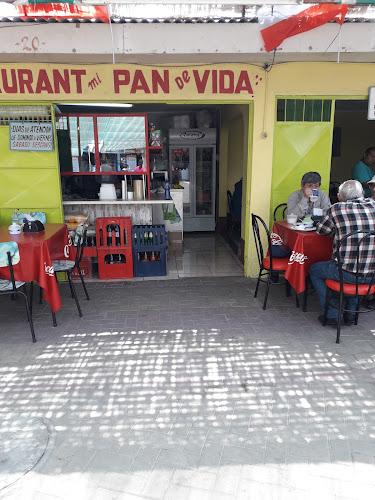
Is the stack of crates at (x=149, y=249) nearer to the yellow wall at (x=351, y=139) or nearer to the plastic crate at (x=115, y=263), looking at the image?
the plastic crate at (x=115, y=263)

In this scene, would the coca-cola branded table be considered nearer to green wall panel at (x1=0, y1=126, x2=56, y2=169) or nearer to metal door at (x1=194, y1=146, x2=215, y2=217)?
green wall panel at (x1=0, y1=126, x2=56, y2=169)

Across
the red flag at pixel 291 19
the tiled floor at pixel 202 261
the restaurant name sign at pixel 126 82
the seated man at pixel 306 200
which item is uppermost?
the red flag at pixel 291 19

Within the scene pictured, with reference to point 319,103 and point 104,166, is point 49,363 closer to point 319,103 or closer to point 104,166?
point 104,166

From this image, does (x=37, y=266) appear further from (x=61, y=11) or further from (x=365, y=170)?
(x=365, y=170)

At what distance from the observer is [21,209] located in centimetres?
522

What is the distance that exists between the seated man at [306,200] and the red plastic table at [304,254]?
2.61ft

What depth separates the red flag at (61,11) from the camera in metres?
3.52

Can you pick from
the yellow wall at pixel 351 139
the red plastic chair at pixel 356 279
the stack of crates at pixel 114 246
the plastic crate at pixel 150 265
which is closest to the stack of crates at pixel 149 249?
the plastic crate at pixel 150 265

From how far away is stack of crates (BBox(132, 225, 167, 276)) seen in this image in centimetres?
550

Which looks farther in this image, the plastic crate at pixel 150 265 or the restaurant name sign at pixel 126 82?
the plastic crate at pixel 150 265

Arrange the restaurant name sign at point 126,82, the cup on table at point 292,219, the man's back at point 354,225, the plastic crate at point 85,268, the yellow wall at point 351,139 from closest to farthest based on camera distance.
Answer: the man's back at point 354,225, the cup on table at point 292,219, the restaurant name sign at point 126,82, the plastic crate at point 85,268, the yellow wall at point 351,139

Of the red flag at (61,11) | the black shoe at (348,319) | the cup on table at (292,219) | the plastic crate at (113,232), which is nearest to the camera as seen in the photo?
the red flag at (61,11)

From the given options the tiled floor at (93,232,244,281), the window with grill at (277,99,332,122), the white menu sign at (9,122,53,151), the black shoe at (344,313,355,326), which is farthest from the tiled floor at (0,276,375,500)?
the window with grill at (277,99,332,122)

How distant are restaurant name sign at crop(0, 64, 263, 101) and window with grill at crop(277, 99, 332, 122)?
1.54 ft
